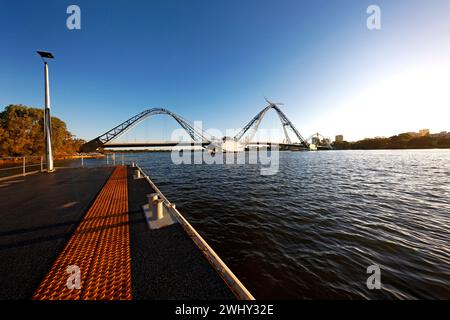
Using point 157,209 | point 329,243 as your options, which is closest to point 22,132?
point 157,209

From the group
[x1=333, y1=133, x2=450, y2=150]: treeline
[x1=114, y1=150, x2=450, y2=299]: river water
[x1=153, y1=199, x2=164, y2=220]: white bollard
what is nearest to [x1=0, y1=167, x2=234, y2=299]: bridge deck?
[x1=153, y1=199, x2=164, y2=220]: white bollard

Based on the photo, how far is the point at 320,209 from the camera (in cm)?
1062

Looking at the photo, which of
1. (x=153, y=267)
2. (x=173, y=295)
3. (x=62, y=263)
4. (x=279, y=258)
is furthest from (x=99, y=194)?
(x=279, y=258)

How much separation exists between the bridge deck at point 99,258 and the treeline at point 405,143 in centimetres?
19187

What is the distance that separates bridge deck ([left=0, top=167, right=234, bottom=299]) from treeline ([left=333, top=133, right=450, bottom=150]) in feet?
629

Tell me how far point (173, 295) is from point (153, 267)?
96cm

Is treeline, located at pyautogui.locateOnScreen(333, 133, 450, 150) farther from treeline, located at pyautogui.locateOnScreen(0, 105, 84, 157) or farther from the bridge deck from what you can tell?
treeline, located at pyautogui.locateOnScreen(0, 105, 84, 157)

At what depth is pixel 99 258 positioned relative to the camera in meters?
4.05

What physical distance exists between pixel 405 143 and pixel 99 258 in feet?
656

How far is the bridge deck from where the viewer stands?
3.13m

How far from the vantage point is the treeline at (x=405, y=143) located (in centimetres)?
12438

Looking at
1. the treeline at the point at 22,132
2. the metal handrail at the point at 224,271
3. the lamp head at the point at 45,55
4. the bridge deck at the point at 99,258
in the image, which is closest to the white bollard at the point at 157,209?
the bridge deck at the point at 99,258
